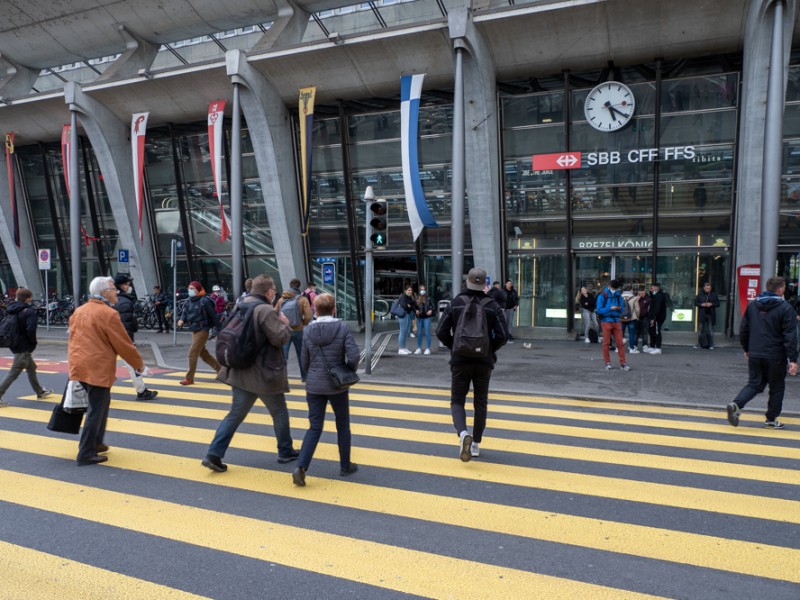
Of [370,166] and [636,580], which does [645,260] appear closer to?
[370,166]

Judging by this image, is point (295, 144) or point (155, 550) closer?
point (155, 550)

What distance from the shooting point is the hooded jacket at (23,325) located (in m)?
8.74

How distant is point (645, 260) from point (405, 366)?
9.89 m

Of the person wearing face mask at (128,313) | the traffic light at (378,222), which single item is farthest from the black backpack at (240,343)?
the traffic light at (378,222)

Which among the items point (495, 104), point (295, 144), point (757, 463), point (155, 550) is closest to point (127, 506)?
point (155, 550)

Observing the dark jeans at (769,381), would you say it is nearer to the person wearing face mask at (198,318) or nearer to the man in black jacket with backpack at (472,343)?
the man in black jacket with backpack at (472,343)

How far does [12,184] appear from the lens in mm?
25953

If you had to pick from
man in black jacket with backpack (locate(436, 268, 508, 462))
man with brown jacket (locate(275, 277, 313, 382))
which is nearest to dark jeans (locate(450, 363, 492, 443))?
man in black jacket with backpack (locate(436, 268, 508, 462))

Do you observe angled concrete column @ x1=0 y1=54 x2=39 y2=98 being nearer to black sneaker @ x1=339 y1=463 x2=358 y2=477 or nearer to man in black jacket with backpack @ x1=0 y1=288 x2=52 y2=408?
man in black jacket with backpack @ x1=0 y1=288 x2=52 y2=408

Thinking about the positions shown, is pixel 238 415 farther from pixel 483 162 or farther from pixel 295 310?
pixel 483 162

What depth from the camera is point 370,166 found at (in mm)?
21234

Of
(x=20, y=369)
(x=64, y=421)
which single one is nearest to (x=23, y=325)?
(x=20, y=369)

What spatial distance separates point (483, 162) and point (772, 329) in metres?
11.9

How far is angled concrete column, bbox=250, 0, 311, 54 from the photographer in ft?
62.0
